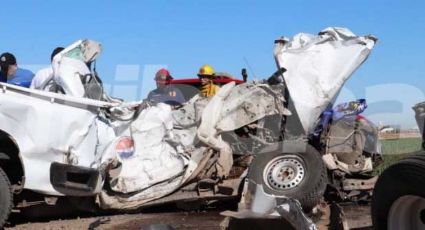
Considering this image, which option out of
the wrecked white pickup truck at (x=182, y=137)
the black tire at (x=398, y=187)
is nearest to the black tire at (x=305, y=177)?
the wrecked white pickup truck at (x=182, y=137)

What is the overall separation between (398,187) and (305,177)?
248cm

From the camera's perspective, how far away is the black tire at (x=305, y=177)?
19.7 ft

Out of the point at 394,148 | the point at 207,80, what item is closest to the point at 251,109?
the point at 207,80

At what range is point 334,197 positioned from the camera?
6621 millimetres

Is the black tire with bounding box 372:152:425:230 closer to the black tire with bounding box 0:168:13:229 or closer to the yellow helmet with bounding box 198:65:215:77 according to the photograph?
the black tire with bounding box 0:168:13:229

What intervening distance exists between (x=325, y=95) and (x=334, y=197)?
1.16 m

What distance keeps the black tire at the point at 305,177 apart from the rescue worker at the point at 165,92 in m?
1.63

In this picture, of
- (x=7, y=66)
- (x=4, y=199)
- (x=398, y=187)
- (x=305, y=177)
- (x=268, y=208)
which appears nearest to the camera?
(x=398, y=187)

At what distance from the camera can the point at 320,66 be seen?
6793 millimetres

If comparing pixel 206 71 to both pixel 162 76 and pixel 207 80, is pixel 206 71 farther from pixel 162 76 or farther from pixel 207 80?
pixel 162 76

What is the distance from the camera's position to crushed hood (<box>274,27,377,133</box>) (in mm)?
6680

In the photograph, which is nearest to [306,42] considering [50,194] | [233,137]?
[233,137]

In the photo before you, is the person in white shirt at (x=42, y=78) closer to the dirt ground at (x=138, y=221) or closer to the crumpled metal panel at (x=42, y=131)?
the crumpled metal panel at (x=42, y=131)

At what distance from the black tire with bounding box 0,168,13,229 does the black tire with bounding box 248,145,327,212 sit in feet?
8.04
